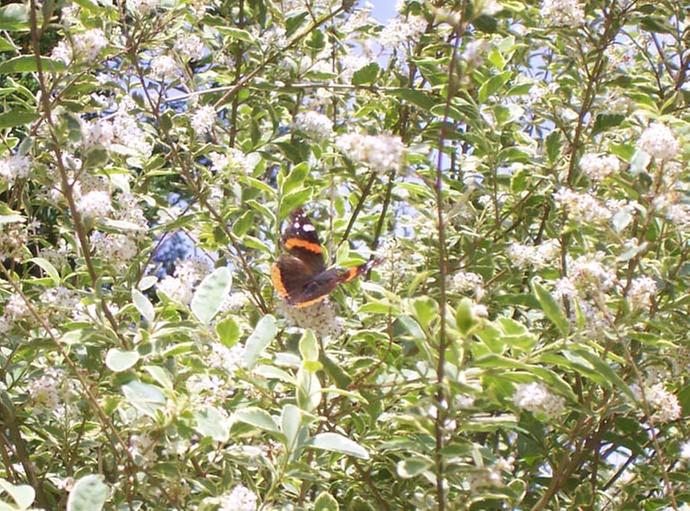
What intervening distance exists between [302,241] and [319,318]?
15.2 inches

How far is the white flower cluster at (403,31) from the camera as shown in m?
2.46

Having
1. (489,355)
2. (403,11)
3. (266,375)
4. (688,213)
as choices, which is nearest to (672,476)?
(688,213)

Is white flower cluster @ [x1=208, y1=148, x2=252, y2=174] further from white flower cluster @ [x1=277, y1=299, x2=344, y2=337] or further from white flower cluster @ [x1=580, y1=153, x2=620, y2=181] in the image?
white flower cluster @ [x1=580, y1=153, x2=620, y2=181]

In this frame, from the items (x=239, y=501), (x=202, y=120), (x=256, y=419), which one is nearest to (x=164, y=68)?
(x=202, y=120)

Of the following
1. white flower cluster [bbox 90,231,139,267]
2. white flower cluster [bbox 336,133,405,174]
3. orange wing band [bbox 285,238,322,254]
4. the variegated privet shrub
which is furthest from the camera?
orange wing band [bbox 285,238,322,254]

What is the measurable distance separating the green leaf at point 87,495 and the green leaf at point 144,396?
15 centimetres

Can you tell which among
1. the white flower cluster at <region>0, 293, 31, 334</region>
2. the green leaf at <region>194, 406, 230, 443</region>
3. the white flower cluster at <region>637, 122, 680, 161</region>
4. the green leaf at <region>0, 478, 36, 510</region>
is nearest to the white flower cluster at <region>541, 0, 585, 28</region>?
the white flower cluster at <region>637, 122, 680, 161</region>

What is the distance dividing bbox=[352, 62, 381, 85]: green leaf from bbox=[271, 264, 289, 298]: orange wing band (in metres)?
0.68

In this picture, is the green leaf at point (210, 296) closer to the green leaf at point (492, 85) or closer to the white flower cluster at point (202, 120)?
the white flower cluster at point (202, 120)

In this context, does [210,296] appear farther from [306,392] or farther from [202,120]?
[202,120]

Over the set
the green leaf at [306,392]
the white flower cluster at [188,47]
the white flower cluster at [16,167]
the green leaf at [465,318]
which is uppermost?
the green leaf at [465,318]

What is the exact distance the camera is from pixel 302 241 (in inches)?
84.0

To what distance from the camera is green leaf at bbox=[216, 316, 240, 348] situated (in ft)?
5.26

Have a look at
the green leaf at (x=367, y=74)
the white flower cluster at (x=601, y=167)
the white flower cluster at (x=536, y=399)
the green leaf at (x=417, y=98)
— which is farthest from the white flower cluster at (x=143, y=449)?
the green leaf at (x=367, y=74)
